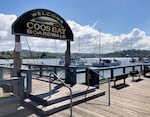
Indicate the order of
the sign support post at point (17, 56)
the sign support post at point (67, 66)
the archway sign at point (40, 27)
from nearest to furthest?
the sign support post at point (17, 56)
the archway sign at point (40, 27)
the sign support post at point (67, 66)

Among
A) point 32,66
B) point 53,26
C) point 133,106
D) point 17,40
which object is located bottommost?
point 133,106

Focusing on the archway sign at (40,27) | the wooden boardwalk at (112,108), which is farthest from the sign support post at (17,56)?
the wooden boardwalk at (112,108)

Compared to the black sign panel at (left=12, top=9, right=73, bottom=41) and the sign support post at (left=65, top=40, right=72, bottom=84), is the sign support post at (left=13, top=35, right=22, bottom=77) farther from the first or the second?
the sign support post at (left=65, top=40, right=72, bottom=84)

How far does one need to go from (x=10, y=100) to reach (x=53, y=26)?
11.8 feet

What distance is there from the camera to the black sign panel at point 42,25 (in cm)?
551

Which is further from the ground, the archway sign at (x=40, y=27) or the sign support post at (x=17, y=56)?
the archway sign at (x=40, y=27)

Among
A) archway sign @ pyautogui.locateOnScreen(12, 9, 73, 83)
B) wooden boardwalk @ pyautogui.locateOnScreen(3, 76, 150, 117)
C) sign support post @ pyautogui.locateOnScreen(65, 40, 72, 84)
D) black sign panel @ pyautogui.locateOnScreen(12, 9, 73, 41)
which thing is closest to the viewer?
wooden boardwalk @ pyautogui.locateOnScreen(3, 76, 150, 117)

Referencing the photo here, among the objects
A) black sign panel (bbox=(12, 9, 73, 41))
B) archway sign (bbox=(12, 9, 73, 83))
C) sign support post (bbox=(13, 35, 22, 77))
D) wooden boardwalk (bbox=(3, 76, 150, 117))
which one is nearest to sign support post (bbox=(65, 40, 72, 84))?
archway sign (bbox=(12, 9, 73, 83))

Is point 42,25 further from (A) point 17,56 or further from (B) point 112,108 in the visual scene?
(B) point 112,108

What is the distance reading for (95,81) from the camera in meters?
7.36

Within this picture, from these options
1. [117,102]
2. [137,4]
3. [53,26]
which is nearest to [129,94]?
[117,102]

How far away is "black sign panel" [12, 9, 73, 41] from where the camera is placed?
5509mm

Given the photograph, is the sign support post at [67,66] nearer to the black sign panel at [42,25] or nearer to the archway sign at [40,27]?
the archway sign at [40,27]

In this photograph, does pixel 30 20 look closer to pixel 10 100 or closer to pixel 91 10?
pixel 10 100
